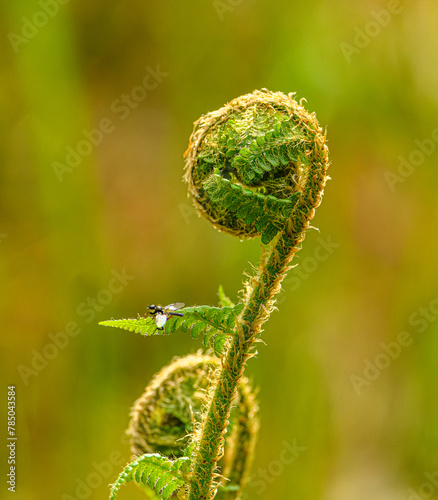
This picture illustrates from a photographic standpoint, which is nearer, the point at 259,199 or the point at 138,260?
the point at 259,199

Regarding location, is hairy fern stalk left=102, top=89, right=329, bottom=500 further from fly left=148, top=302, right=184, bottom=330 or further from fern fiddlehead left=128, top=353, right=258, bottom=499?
fern fiddlehead left=128, top=353, right=258, bottom=499

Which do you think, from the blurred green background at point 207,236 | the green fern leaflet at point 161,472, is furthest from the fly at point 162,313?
the blurred green background at point 207,236

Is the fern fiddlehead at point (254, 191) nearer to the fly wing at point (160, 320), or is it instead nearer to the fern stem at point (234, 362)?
the fern stem at point (234, 362)

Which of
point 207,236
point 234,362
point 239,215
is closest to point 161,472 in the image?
point 234,362

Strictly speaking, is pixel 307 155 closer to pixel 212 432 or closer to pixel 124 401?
pixel 212 432

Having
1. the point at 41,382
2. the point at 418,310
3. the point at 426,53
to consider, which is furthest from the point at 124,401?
the point at 426,53

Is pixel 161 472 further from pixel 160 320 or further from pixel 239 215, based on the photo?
pixel 239 215
